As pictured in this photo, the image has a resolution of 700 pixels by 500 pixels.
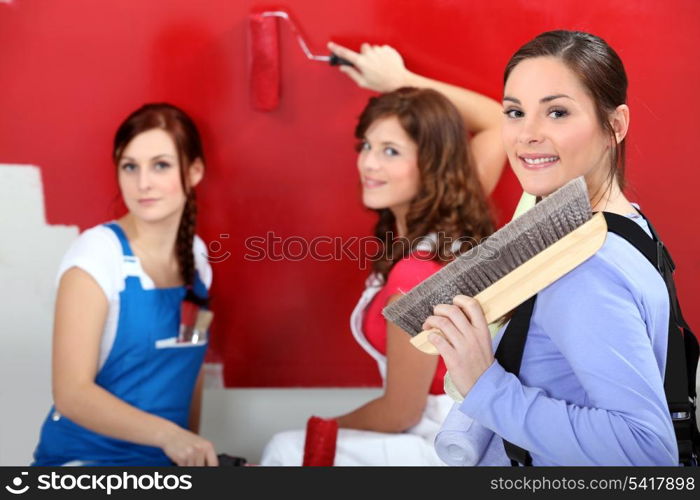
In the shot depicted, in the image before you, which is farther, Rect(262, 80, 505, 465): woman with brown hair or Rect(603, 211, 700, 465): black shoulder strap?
Rect(262, 80, 505, 465): woman with brown hair

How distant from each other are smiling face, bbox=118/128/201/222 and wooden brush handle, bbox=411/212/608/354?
2.79ft

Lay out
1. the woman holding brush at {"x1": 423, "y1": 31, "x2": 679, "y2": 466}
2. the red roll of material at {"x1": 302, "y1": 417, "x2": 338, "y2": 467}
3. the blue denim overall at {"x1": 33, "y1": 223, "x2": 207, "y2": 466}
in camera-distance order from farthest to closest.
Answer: the blue denim overall at {"x1": 33, "y1": 223, "x2": 207, "y2": 466} < the red roll of material at {"x1": 302, "y1": 417, "x2": 338, "y2": 467} < the woman holding brush at {"x1": 423, "y1": 31, "x2": 679, "y2": 466}

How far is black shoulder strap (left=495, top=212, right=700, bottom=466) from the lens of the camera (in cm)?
77

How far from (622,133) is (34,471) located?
72 centimetres

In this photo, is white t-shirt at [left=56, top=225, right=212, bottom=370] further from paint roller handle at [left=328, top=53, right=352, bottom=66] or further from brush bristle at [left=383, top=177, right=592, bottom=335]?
brush bristle at [left=383, top=177, right=592, bottom=335]

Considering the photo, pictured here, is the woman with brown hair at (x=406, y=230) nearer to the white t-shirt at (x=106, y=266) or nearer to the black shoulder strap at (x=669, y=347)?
the white t-shirt at (x=106, y=266)

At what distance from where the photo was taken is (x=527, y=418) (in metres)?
0.77

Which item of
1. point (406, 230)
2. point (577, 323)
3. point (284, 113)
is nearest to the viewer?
point (577, 323)

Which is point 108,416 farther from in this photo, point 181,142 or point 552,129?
point 552,129

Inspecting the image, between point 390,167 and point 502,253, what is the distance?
723 mm

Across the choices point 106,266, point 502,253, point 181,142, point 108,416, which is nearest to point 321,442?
point 108,416

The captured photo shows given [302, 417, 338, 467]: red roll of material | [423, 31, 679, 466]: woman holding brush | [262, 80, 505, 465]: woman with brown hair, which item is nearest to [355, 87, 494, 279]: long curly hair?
[262, 80, 505, 465]: woman with brown hair

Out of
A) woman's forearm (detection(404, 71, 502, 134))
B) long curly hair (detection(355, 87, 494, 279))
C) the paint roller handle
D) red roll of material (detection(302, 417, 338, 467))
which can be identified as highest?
the paint roller handle

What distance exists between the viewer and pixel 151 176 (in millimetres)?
1531
